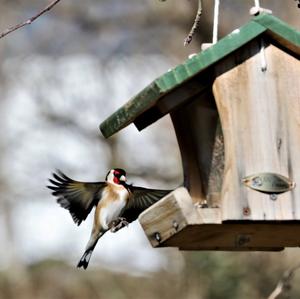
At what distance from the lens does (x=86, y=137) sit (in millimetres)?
11062

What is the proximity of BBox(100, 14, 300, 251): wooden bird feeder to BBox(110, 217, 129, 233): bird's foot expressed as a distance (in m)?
1.14

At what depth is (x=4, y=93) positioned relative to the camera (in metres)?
13.1

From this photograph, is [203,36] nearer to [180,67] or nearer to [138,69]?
[138,69]

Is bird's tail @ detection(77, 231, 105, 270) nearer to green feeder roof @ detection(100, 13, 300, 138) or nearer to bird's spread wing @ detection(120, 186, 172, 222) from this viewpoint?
bird's spread wing @ detection(120, 186, 172, 222)

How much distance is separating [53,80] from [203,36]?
2.88 metres

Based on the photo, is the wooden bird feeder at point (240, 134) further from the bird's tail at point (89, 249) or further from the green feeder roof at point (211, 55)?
the bird's tail at point (89, 249)

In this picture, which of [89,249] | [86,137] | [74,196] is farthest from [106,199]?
[86,137]

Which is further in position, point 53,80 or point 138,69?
point 53,80

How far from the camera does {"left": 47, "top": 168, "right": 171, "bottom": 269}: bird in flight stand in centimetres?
480

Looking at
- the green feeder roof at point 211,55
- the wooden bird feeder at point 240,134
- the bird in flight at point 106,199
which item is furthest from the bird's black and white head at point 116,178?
the green feeder roof at point 211,55

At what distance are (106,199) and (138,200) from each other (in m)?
0.17

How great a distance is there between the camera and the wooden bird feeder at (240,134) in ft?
11.0

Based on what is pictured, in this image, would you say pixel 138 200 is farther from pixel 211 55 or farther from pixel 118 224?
pixel 211 55

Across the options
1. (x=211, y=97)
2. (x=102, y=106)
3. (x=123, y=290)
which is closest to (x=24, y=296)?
(x=123, y=290)
